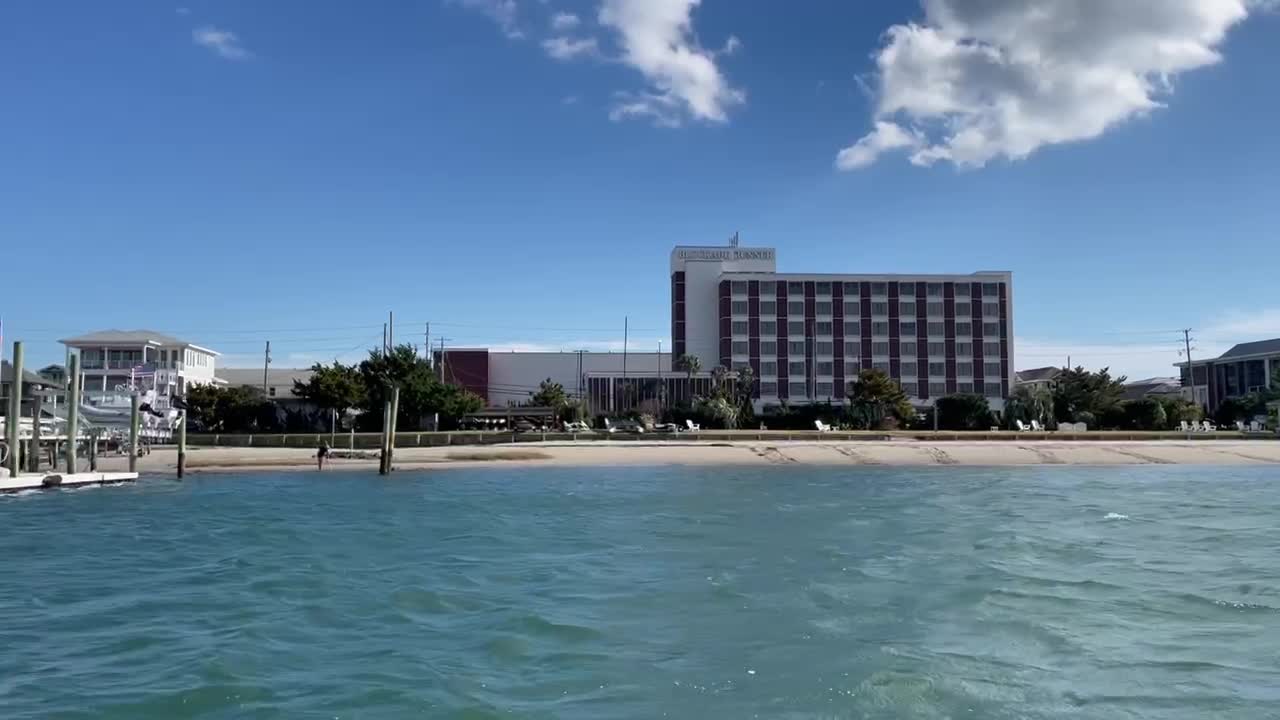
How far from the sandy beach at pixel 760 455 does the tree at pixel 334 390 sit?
33.2 feet

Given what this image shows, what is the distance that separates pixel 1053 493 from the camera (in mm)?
34875

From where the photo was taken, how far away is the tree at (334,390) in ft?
237

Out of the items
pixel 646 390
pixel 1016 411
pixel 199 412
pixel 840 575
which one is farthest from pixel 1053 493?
pixel 646 390

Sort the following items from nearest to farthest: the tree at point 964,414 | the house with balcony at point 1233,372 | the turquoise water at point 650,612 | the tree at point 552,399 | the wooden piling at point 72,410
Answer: the turquoise water at point 650,612, the wooden piling at point 72,410, the tree at point 964,414, the tree at point 552,399, the house with balcony at point 1233,372

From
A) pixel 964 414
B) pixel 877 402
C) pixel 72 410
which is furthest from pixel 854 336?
pixel 72 410

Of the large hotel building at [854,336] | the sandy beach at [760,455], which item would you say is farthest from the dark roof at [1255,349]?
the sandy beach at [760,455]

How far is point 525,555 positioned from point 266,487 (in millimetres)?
24579

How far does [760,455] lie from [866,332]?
60.3 metres

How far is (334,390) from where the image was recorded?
237 feet

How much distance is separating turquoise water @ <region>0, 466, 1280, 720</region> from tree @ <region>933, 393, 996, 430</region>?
58891mm

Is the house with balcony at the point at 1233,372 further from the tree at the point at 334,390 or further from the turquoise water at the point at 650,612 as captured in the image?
the turquoise water at the point at 650,612

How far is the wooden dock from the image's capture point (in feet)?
119

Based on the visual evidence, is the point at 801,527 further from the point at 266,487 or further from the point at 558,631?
the point at 266,487

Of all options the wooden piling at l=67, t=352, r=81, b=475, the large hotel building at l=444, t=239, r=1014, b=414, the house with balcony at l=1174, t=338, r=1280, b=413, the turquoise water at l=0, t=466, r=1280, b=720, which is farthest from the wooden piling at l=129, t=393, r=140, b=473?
the house with balcony at l=1174, t=338, r=1280, b=413
